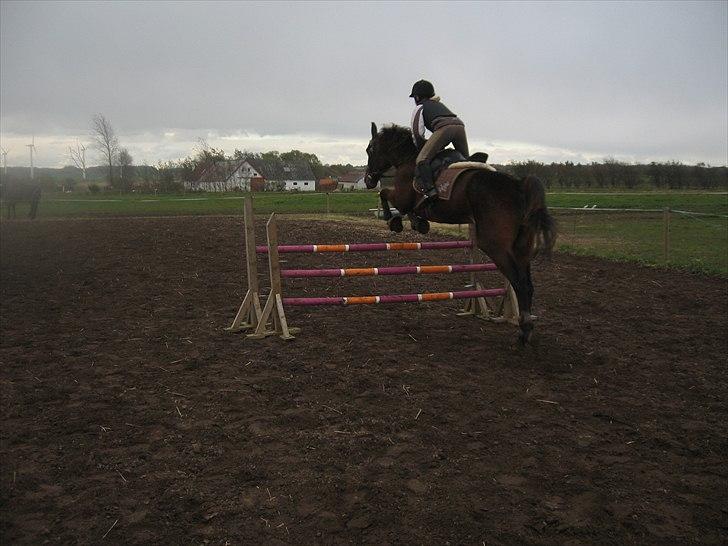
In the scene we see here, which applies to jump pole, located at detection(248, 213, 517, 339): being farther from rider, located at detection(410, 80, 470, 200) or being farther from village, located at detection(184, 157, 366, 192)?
village, located at detection(184, 157, 366, 192)

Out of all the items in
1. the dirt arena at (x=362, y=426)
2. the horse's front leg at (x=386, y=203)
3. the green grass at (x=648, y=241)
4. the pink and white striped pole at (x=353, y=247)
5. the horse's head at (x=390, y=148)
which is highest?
the horse's head at (x=390, y=148)

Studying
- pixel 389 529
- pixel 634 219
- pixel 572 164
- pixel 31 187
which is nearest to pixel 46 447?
pixel 389 529

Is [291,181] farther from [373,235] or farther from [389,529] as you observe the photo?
[389,529]

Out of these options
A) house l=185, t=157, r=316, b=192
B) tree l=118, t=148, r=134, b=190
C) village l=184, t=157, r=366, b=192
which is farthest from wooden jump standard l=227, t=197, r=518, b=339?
tree l=118, t=148, r=134, b=190

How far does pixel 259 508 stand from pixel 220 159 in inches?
2230

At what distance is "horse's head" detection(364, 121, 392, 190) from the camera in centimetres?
Answer: 703

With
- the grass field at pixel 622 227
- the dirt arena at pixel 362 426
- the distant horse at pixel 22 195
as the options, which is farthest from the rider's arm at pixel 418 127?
the distant horse at pixel 22 195

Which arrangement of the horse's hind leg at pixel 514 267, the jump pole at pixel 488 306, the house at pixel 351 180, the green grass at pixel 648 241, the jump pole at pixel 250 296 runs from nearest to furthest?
the horse's hind leg at pixel 514 267 < the jump pole at pixel 250 296 < the jump pole at pixel 488 306 < the green grass at pixel 648 241 < the house at pixel 351 180

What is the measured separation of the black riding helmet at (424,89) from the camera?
654 cm

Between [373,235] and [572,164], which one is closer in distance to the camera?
[373,235]

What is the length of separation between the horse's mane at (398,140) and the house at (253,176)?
115 feet

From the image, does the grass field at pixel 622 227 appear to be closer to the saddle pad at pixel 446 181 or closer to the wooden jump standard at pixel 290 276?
the wooden jump standard at pixel 290 276

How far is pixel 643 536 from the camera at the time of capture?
2.97 meters

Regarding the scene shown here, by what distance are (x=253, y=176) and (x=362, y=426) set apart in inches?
2296
